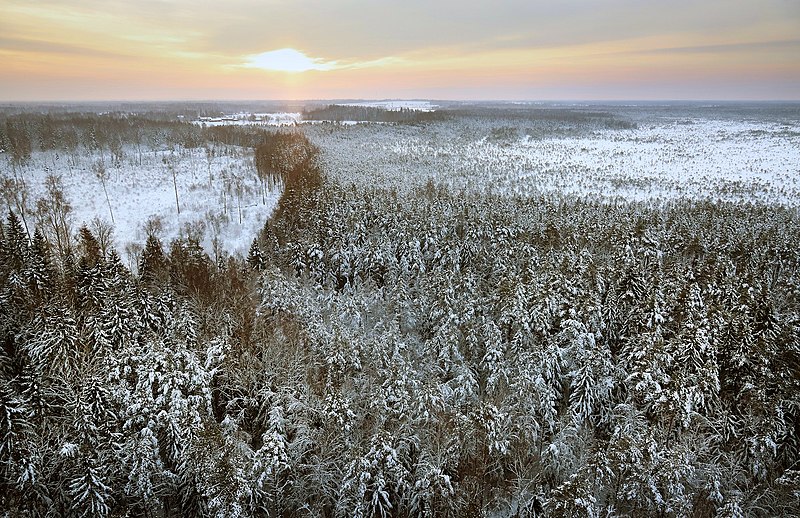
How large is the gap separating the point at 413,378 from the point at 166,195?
7390cm

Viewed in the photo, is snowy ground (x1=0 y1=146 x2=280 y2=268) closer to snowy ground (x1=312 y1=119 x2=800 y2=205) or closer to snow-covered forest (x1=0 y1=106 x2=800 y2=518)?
snowy ground (x1=312 y1=119 x2=800 y2=205)

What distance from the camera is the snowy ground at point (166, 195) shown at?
65250mm

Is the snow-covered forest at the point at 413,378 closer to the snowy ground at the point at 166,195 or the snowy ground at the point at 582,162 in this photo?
the snowy ground at the point at 166,195

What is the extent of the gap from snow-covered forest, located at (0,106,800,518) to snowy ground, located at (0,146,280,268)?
23830 mm

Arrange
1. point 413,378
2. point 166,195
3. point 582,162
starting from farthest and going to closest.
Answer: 1. point 582,162
2. point 166,195
3. point 413,378

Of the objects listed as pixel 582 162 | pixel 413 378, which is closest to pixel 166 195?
pixel 413 378

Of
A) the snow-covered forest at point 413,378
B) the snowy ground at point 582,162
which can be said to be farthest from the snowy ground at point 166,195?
the snow-covered forest at point 413,378

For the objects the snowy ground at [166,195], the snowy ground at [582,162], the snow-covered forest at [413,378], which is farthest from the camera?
the snowy ground at [582,162]

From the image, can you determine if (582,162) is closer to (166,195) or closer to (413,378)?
(166,195)

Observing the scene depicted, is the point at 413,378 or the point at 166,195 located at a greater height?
the point at 166,195

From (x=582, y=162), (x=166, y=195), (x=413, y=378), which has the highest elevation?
(x=582, y=162)

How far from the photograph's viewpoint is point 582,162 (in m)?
115

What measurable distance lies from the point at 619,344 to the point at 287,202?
45313 mm

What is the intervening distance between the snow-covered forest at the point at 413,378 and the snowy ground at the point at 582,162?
1596 inches
